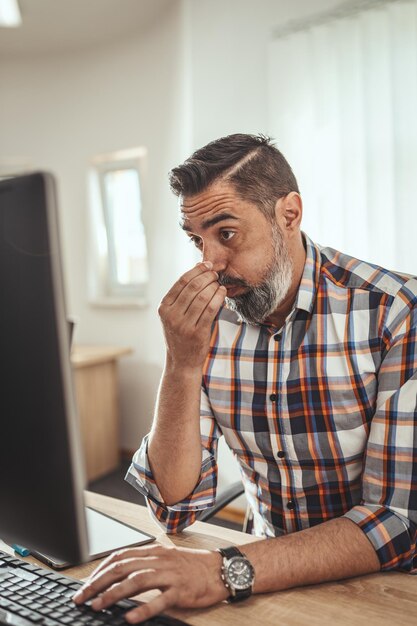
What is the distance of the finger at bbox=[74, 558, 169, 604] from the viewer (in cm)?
69

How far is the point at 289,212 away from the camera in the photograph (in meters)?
1.29

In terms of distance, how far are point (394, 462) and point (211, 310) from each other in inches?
16.6

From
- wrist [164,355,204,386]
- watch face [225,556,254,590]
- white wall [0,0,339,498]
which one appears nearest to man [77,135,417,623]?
wrist [164,355,204,386]

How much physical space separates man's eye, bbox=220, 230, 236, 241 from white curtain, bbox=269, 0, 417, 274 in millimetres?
1667

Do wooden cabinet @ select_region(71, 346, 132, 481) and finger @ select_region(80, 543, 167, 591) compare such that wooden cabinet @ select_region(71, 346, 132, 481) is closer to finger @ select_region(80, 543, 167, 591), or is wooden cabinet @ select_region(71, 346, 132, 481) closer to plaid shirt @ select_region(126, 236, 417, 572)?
plaid shirt @ select_region(126, 236, 417, 572)

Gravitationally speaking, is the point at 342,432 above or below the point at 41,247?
below

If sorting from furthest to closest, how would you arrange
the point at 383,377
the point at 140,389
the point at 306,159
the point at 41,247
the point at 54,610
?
the point at 140,389 < the point at 306,159 < the point at 383,377 < the point at 54,610 < the point at 41,247

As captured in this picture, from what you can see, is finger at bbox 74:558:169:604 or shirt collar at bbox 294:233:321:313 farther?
shirt collar at bbox 294:233:321:313

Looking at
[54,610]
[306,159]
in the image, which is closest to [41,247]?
[54,610]

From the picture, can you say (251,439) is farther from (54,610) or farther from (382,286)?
(54,610)

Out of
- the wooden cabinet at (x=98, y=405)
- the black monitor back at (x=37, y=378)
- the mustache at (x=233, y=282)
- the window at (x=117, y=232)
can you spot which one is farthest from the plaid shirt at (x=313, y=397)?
the window at (x=117, y=232)

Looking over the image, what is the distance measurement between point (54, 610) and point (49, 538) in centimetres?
17

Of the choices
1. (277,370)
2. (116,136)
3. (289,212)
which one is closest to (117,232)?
(116,136)

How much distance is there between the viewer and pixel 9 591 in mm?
702
